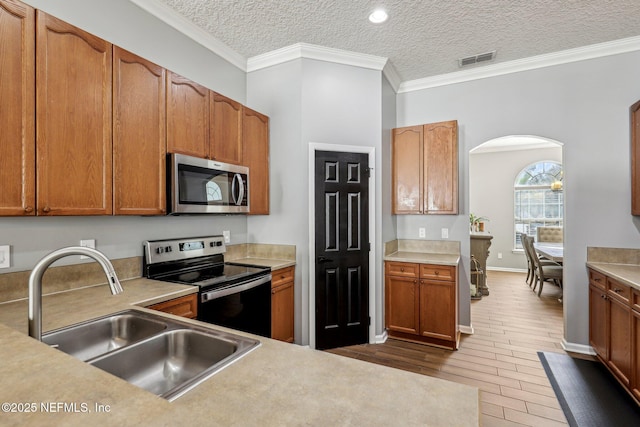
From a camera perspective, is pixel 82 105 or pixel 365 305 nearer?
pixel 82 105

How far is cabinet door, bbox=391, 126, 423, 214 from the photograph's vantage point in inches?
145

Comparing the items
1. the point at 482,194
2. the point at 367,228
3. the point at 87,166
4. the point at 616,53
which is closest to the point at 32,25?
the point at 87,166

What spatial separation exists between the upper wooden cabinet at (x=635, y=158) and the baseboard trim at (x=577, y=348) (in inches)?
54.2

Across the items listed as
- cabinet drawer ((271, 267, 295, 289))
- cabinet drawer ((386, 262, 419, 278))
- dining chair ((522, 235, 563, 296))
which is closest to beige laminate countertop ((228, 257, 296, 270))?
cabinet drawer ((271, 267, 295, 289))

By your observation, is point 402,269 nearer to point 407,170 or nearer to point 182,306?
point 407,170

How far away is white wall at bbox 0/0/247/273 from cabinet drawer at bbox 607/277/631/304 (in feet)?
11.0

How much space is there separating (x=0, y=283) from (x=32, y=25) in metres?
1.36

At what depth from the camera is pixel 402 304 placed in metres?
3.45

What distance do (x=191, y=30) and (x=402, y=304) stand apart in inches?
133

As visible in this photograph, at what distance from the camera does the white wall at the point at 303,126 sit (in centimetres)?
325

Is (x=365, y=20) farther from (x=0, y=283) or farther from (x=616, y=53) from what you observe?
(x=0, y=283)

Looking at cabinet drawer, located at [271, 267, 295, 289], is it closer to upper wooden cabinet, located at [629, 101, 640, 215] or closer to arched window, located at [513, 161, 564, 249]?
upper wooden cabinet, located at [629, 101, 640, 215]

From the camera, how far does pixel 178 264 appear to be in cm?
263

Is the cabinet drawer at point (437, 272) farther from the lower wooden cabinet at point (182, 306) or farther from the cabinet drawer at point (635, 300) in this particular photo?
the lower wooden cabinet at point (182, 306)
